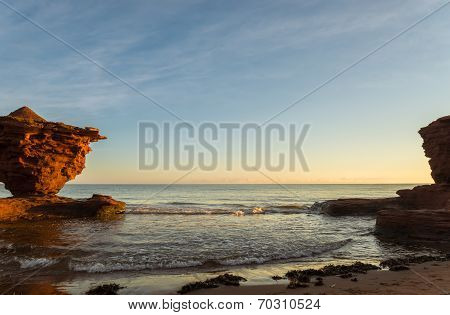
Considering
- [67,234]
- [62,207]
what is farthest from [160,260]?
[62,207]

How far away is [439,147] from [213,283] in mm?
26303

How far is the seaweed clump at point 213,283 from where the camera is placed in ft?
31.9

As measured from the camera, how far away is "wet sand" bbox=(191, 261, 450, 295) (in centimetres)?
941

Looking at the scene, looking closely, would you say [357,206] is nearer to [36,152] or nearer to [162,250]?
[162,250]

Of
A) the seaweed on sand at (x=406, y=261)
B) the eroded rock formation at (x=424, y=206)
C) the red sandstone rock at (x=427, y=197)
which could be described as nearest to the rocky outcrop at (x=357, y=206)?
the eroded rock formation at (x=424, y=206)

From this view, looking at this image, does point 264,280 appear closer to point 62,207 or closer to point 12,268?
point 12,268

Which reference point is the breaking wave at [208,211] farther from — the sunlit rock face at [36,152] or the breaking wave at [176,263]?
the breaking wave at [176,263]

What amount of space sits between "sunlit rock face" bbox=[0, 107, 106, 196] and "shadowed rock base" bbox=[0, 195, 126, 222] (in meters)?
2.21

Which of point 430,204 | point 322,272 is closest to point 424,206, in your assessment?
point 430,204

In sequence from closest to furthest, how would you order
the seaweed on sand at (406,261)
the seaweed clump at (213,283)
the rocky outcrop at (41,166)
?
the seaweed clump at (213,283)
the seaweed on sand at (406,261)
the rocky outcrop at (41,166)

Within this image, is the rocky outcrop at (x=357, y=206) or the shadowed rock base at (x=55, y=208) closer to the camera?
the shadowed rock base at (x=55, y=208)

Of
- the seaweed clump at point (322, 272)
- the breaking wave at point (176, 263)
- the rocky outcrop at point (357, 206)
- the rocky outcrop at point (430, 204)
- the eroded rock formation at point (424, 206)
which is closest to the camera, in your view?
the seaweed clump at point (322, 272)
